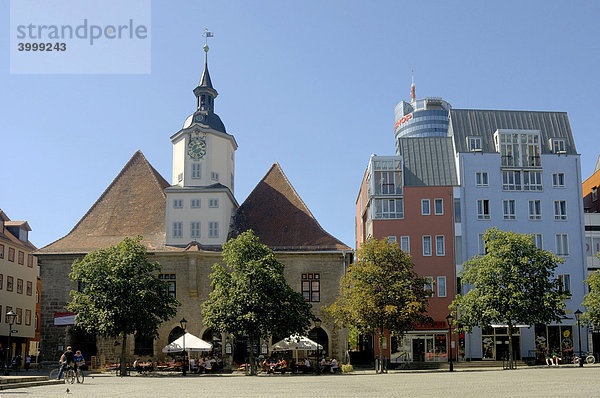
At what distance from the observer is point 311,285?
54250 mm

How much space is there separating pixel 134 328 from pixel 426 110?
135 metres

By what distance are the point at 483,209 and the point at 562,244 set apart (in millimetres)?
6917

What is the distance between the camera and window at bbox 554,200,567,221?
196ft

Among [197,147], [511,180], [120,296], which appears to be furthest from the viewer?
[511,180]

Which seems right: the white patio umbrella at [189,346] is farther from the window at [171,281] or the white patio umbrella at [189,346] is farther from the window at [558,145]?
the window at [558,145]

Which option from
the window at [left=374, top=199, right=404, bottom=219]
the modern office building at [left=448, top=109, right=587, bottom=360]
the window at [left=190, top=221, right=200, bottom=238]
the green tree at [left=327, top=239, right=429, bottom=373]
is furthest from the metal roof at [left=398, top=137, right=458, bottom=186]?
the window at [left=190, top=221, right=200, bottom=238]

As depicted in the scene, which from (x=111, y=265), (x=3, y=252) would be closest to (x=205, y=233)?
(x=111, y=265)

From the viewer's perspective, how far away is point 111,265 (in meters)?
44.3

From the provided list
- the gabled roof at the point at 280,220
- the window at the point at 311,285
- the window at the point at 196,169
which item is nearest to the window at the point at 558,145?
the gabled roof at the point at 280,220

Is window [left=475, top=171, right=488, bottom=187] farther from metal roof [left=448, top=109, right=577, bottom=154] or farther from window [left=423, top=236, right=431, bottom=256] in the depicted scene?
window [left=423, top=236, right=431, bottom=256]

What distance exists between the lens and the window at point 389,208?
59.3 m

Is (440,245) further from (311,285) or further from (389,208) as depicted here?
(311,285)

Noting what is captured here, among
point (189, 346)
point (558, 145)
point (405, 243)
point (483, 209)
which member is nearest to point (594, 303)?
point (483, 209)

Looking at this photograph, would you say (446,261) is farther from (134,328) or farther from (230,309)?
(134,328)
